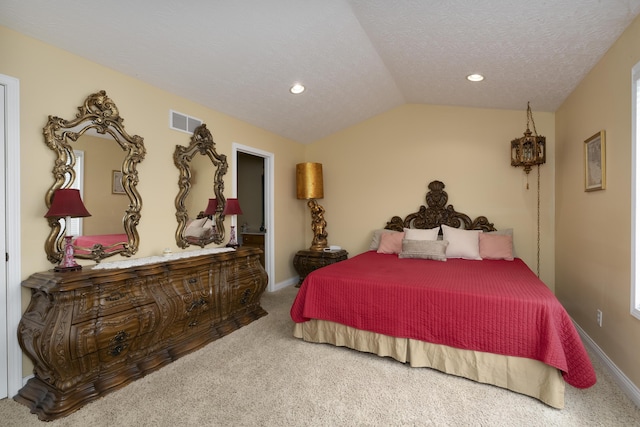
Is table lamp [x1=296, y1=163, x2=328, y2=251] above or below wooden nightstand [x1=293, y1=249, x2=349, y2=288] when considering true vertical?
above

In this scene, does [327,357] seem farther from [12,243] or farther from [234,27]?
[234,27]

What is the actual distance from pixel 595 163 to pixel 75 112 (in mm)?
4113

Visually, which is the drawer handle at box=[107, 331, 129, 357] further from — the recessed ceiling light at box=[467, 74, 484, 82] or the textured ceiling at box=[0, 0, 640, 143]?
the recessed ceiling light at box=[467, 74, 484, 82]

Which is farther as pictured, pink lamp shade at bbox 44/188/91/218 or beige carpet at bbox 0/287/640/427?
pink lamp shade at bbox 44/188/91/218

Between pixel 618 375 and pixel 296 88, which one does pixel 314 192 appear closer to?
pixel 296 88

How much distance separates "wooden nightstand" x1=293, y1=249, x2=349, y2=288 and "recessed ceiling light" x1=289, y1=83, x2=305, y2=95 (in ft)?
7.43

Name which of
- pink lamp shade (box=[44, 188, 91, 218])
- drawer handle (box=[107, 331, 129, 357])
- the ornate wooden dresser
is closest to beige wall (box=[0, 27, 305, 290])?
pink lamp shade (box=[44, 188, 91, 218])

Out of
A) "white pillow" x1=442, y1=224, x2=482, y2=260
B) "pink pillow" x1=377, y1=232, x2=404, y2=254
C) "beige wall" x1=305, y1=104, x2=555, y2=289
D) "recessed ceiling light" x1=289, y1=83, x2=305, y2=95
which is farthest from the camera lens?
"pink pillow" x1=377, y1=232, x2=404, y2=254

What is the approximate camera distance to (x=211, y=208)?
3514mm

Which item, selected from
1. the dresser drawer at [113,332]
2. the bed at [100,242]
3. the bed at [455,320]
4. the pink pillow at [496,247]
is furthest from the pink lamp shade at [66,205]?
the pink pillow at [496,247]

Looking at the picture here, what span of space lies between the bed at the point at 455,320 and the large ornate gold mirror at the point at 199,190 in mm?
1348

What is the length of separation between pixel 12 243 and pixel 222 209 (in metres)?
1.82

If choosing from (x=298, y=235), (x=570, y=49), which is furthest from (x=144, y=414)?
(x=570, y=49)

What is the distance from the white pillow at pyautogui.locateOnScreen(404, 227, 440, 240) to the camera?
4.01 meters
